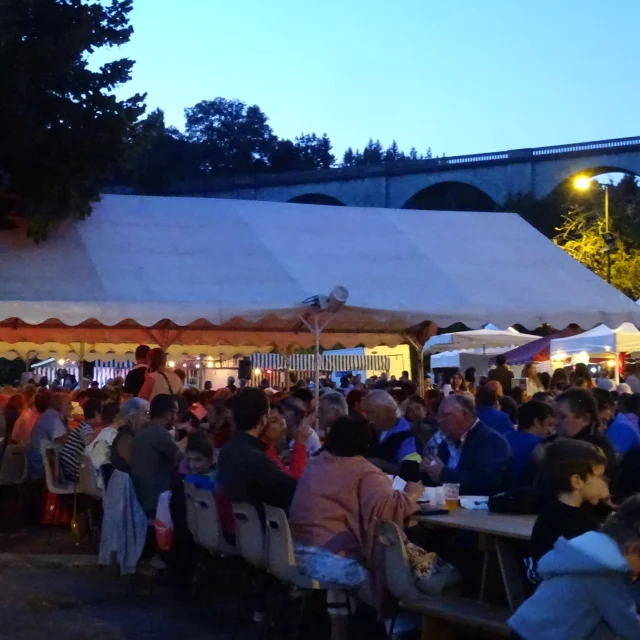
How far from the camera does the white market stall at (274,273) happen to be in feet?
29.5

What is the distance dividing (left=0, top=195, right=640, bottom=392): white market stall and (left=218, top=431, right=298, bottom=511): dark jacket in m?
3.09

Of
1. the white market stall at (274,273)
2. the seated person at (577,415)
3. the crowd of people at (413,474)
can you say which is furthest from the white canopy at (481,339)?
the seated person at (577,415)

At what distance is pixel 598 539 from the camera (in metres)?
2.91

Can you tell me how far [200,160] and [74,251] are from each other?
259 ft

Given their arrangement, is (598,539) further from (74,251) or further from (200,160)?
(200,160)

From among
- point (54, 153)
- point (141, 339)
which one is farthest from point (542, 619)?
point (141, 339)

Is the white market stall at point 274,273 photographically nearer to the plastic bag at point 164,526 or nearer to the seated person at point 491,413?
the seated person at point 491,413

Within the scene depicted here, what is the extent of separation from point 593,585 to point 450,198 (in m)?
61.8

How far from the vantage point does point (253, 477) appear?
570 cm

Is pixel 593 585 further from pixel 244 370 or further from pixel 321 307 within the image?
pixel 244 370

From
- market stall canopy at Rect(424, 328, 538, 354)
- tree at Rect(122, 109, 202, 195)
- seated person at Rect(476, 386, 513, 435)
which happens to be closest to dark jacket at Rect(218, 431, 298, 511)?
Answer: seated person at Rect(476, 386, 513, 435)

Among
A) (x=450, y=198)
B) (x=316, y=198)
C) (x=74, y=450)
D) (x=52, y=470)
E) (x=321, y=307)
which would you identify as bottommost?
(x=52, y=470)

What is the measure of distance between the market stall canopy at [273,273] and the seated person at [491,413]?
1.69m

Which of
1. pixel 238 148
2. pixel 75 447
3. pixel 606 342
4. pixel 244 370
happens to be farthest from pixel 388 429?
pixel 238 148
